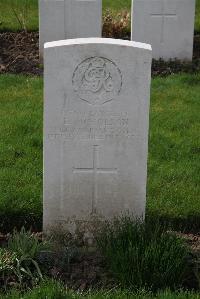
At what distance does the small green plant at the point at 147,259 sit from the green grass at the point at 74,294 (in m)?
0.14

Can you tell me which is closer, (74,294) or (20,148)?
(74,294)

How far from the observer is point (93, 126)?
513cm

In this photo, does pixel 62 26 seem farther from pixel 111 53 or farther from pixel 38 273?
pixel 38 273

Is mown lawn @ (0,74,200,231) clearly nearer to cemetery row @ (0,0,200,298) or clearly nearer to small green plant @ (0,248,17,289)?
cemetery row @ (0,0,200,298)

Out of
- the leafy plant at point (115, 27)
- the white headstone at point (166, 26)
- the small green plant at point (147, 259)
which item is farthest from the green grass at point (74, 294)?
the leafy plant at point (115, 27)

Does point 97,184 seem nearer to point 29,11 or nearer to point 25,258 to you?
point 25,258

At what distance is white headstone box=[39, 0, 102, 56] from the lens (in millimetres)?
9547

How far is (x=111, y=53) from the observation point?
500cm

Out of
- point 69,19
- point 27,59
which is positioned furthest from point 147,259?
point 69,19

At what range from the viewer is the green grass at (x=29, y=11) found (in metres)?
11.0

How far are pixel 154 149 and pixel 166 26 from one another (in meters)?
3.37

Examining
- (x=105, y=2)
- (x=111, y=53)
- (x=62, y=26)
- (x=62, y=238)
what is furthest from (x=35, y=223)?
(x=105, y=2)

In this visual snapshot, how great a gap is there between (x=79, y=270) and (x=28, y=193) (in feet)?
3.95

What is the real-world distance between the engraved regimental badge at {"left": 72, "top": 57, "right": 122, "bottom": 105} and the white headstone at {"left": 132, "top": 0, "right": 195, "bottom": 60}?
184 inches
